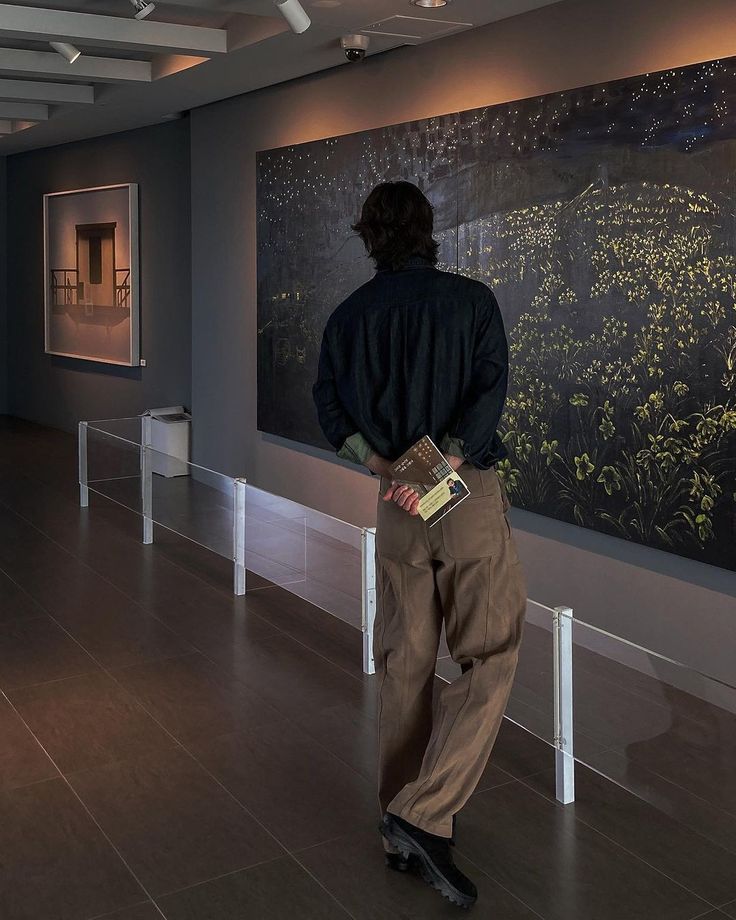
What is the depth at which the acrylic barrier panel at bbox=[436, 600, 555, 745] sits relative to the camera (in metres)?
3.38

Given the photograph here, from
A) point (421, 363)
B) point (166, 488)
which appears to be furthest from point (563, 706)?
point (166, 488)

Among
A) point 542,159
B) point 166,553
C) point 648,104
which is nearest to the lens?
point 648,104

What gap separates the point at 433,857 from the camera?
2887 millimetres

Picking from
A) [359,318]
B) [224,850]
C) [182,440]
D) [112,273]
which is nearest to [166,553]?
[182,440]

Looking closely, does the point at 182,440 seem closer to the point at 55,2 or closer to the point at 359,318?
the point at 55,2

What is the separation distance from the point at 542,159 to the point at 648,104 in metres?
0.69

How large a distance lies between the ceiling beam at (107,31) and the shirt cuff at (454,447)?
4.40 m

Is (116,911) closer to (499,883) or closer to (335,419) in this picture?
(499,883)

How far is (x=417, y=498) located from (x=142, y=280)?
27.4 ft

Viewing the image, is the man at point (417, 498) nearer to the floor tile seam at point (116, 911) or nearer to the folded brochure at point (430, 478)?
the folded brochure at point (430, 478)

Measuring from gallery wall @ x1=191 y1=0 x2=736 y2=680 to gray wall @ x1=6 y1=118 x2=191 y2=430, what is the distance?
941 millimetres

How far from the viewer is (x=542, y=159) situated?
16.8ft

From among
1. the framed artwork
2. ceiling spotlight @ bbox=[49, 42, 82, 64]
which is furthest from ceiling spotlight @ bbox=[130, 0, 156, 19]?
the framed artwork

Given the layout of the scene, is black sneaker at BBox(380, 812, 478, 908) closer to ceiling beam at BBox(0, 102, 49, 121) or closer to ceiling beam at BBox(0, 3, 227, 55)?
ceiling beam at BBox(0, 3, 227, 55)
